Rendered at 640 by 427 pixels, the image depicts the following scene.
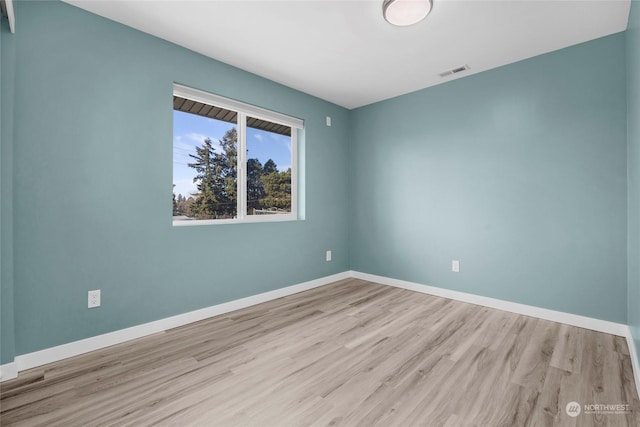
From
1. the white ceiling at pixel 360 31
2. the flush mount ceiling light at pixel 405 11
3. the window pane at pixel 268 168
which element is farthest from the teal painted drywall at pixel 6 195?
the flush mount ceiling light at pixel 405 11

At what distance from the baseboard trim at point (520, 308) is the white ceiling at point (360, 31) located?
2.44 m

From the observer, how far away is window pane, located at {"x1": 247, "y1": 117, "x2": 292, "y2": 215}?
3.25 meters

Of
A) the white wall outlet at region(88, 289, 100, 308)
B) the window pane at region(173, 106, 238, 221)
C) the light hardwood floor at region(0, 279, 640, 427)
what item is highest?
the window pane at region(173, 106, 238, 221)

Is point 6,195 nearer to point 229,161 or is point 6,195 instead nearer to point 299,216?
point 229,161

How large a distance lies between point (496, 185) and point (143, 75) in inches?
137

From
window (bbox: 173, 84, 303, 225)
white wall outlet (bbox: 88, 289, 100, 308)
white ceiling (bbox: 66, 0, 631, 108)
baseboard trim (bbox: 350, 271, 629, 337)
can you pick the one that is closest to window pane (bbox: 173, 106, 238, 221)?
window (bbox: 173, 84, 303, 225)

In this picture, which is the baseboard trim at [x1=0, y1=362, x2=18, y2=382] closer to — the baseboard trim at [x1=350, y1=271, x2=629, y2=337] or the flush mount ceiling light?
the flush mount ceiling light

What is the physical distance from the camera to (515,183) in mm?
2881

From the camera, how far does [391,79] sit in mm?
3301

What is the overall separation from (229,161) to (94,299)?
1674 millimetres

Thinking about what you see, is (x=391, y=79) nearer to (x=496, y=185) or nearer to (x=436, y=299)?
(x=496, y=185)

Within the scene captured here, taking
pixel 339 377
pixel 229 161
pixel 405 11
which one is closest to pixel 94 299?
pixel 229 161

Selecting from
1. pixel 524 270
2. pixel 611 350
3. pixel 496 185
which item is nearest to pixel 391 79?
pixel 496 185

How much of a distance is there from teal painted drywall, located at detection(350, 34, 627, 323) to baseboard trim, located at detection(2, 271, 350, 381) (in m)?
1.88
